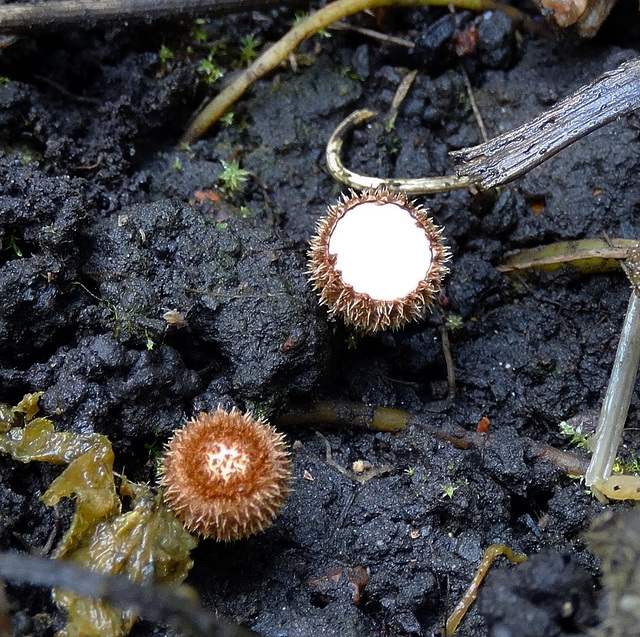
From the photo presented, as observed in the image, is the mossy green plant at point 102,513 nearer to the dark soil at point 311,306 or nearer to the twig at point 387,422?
the dark soil at point 311,306

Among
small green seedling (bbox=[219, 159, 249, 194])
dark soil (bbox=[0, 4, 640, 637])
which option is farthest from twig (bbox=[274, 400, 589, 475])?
small green seedling (bbox=[219, 159, 249, 194])

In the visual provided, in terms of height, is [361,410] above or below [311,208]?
below

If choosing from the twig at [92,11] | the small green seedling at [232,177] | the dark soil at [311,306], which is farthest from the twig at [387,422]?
the twig at [92,11]

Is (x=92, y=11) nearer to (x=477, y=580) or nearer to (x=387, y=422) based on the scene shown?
(x=387, y=422)

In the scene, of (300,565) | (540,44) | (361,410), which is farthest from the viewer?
(540,44)

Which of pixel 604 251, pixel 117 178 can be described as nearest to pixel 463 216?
pixel 604 251

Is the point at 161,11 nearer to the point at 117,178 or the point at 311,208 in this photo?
the point at 117,178

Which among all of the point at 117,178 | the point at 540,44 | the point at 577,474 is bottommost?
the point at 577,474
